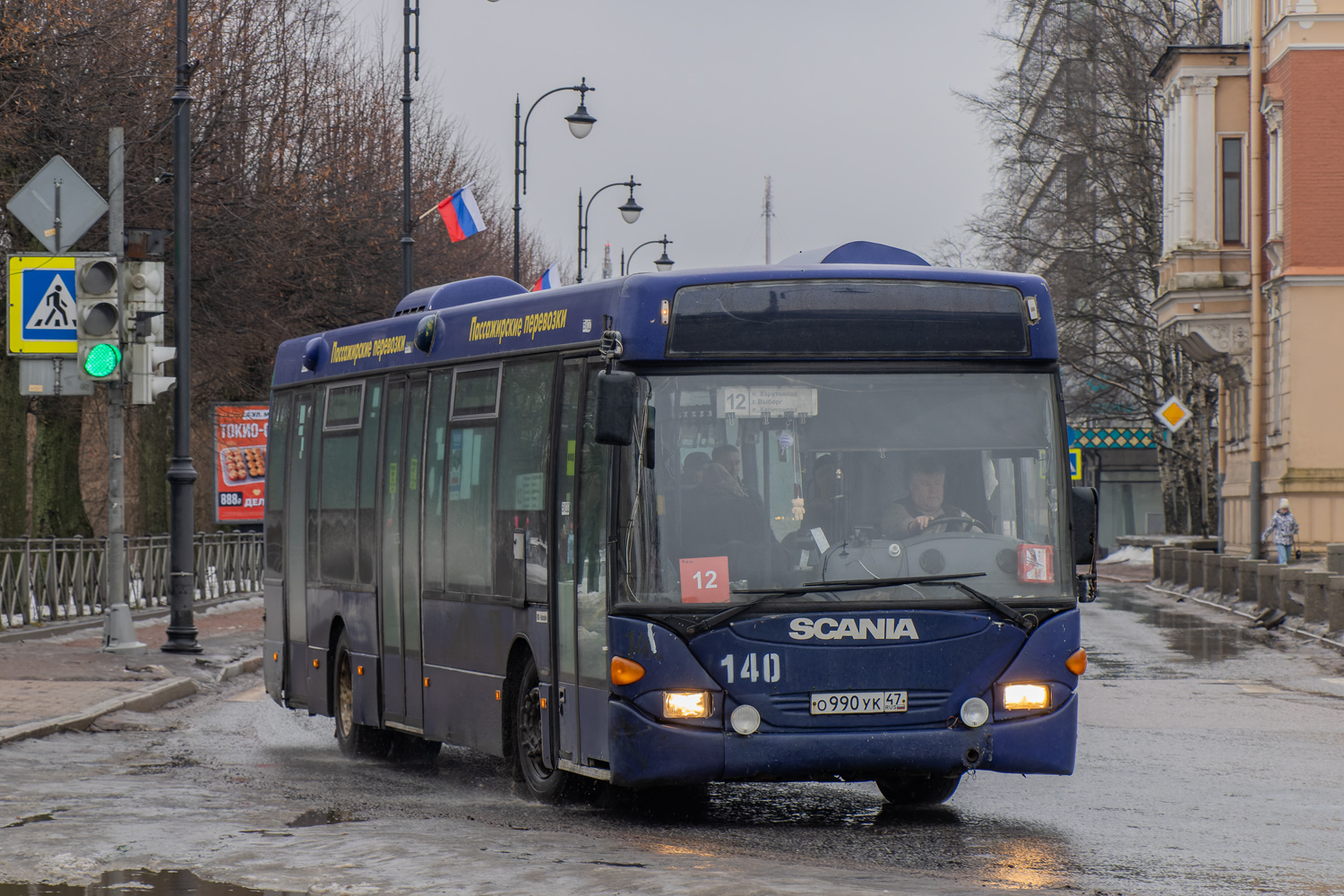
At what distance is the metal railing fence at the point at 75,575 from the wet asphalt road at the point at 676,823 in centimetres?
812

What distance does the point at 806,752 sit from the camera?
9.27 m

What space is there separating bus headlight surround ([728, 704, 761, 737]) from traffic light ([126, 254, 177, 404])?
12.2m

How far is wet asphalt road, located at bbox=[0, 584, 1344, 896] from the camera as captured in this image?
7.70 metres

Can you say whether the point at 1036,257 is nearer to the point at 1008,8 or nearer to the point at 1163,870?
the point at 1008,8

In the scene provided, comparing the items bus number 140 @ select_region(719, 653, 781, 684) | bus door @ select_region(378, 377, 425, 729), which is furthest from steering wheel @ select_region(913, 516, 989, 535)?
bus door @ select_region(378, 377, 425, 729)

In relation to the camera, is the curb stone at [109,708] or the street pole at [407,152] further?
the street pole at [407,152]

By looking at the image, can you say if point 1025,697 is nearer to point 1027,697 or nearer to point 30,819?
point 1027,697

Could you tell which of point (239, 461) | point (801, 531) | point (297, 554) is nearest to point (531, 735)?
point (801, 531)

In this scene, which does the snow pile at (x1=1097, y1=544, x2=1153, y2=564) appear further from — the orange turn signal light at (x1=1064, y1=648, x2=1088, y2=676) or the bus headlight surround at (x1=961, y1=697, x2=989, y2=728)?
the bus headlight surround at (x1=961, y1=697, x2=989, y2=728)

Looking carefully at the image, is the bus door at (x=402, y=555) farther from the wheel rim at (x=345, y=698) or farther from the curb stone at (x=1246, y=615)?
the curb stone at (x=1246, y=615)

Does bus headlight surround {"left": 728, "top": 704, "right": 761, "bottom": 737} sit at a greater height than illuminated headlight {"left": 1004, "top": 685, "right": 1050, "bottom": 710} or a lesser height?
lesser

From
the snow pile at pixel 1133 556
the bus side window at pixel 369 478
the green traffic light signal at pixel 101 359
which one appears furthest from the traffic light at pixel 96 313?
the snow pile at pixel 1133 556

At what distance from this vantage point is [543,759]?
1028cm

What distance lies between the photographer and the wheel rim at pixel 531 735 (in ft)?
34.3
